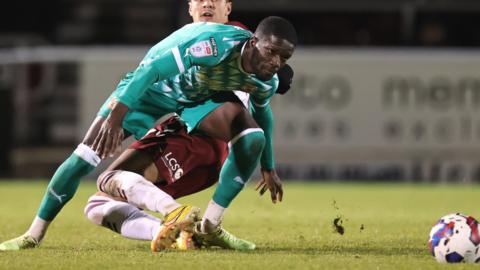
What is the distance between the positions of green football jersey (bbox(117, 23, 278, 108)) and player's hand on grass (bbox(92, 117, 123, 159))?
0.13 metres

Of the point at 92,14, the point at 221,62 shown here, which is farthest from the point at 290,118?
the point at 221,62

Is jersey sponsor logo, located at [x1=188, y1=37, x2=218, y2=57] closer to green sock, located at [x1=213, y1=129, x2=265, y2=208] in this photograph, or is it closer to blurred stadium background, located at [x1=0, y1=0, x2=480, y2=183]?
green sock, located at [x1=213, y1=129, x2=265, y2=208]

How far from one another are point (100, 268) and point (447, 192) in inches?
341

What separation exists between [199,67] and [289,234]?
1.76 meters

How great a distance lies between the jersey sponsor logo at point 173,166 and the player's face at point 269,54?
3.21 feet

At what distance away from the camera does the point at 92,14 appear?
18.5 metres

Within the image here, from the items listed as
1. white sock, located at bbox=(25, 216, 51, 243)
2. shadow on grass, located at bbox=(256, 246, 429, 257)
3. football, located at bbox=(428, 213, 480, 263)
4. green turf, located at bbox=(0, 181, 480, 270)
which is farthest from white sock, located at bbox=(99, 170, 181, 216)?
football, located at bbox=(428, 213, 480, 263)

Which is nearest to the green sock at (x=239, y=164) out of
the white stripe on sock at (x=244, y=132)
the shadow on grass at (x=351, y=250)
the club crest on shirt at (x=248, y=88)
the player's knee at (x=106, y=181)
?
the white stripe on sock at (x=244, y=132)

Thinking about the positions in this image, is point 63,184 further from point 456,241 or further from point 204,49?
point 456,241

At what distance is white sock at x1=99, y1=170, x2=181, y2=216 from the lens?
5957 mm

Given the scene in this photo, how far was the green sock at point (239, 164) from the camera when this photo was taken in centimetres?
603

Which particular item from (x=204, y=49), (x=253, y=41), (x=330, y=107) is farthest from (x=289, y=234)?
(x=330, y=107)

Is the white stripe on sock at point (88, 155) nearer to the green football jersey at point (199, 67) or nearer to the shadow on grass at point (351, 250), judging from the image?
the green football jersey at point (199, 67)

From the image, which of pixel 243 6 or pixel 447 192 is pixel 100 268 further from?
pixel 243 6
